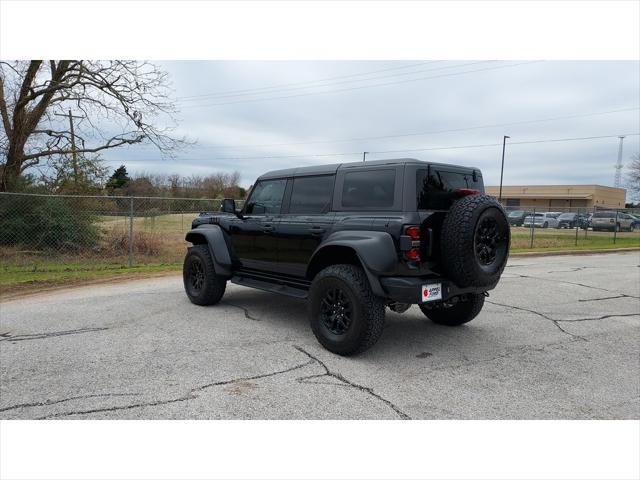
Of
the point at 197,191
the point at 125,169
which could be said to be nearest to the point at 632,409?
the point at 197,191

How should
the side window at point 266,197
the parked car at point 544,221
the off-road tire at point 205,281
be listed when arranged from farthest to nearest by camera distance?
1. the parked car at point 544,221
2. the off-road tire at point 205,281
3. the side window at point 266,197

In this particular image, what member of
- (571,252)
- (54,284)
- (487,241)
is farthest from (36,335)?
(571,252)

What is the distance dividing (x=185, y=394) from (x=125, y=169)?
50.7m

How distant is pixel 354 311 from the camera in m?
4.46

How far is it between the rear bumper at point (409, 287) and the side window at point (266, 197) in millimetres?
2242

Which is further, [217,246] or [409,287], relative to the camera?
[217,246]

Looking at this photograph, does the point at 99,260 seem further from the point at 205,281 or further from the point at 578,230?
the point at 578,230

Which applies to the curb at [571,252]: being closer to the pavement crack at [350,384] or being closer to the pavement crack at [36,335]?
the pavement crack at [350,384]

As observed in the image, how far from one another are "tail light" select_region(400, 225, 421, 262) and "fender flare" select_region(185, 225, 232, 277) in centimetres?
310

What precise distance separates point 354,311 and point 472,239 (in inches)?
52.1

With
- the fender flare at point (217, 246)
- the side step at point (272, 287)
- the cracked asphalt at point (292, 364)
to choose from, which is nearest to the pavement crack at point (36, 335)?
the cracked asphalt at point (292, 364)

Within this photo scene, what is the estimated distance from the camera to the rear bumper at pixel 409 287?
426cm

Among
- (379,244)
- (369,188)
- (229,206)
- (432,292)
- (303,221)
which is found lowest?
(432,292)

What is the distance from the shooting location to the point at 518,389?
12.9ft
